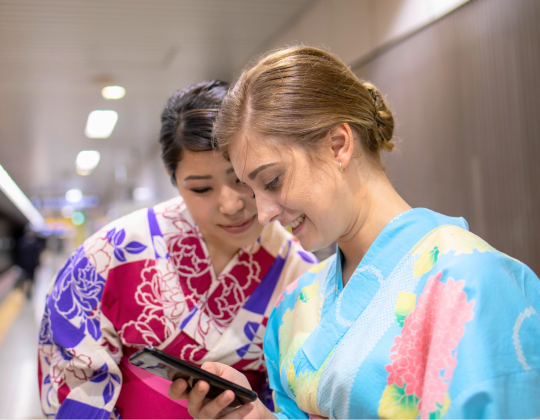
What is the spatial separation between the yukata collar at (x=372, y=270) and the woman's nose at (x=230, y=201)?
0.42 meters

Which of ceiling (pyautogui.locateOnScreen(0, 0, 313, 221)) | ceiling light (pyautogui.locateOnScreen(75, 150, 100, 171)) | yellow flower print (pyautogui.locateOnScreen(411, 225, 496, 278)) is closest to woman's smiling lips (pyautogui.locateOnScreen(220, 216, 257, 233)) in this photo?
ceiling (pyautogui.locateOnScreen(0, 0, 313, 221))

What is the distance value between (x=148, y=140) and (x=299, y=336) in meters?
5.20

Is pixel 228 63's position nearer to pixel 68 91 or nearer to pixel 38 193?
pixel 68 91

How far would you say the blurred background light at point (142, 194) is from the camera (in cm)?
708

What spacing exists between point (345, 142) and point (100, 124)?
5.19m

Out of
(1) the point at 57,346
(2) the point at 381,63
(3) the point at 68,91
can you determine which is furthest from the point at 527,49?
(3) the point at 68,91

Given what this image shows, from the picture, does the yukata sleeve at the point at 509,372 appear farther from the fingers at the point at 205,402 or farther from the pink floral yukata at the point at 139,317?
the pink floral yukata at the point at 139,317

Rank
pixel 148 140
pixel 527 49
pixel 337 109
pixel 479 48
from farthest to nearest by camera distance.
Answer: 1. pixel 148 140
2. pixel 479 48
3. pixel 527 49
4. pixel 337 109

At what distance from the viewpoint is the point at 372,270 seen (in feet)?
3.16

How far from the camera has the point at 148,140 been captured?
589cm

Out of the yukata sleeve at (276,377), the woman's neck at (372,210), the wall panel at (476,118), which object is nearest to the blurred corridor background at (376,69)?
the wall panel at (476,118)

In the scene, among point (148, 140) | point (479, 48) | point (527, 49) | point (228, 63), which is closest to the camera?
point (527, 49)

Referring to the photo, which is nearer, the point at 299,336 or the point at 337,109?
the point at 337,109

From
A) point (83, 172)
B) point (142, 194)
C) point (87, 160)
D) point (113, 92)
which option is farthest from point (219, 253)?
point (83, 172)
